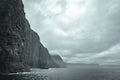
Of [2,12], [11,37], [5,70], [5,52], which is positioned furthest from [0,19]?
[5,70]

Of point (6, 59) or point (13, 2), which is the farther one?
point (13, 2)

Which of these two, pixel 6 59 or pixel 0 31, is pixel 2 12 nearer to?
pixel 0 31

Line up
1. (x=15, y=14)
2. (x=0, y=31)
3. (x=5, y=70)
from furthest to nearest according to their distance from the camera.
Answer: (x=15, y=14), (x=0, y=31), (x=5, y=70)

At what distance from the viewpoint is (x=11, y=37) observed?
12975 centimetres

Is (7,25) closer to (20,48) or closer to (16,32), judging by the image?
(16,32)

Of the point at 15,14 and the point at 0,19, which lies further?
the point at 15,14

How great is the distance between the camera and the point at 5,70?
11475 cm

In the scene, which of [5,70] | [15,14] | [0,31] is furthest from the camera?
[15,14]

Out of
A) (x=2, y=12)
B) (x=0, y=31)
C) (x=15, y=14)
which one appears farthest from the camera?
(x=15, y=14)

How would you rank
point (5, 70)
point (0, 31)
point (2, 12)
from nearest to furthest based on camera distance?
point (5, 70)
point (0, 31)
point (2, 12)

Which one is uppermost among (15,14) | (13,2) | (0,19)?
(13,2)

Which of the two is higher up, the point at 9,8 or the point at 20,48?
the point at 9,8

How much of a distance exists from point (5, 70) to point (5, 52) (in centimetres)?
1279

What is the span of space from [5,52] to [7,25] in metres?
23.1
